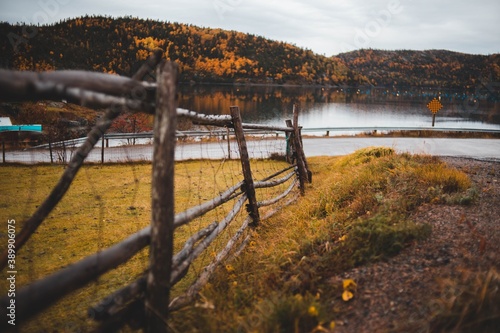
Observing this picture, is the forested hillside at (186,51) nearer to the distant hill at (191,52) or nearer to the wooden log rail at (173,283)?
the distant hill at (191,52)

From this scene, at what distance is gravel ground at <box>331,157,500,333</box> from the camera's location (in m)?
2.17

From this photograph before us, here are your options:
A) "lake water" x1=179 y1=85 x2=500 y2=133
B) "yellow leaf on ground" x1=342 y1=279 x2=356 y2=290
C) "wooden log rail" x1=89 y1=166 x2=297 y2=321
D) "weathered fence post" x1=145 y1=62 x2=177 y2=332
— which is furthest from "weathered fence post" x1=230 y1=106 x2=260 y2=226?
"lake water" x1=179 y1=85 x2=500 y2=133

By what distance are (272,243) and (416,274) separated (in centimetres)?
189

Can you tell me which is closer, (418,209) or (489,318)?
(489,318)

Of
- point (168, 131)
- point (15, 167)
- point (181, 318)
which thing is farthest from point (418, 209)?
point (15, 167)

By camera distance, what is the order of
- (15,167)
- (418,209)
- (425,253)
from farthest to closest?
(15,167)
(418,209)
(425,253)

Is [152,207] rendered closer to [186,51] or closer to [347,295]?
[347,295]

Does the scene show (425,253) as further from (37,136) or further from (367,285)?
(37,136)

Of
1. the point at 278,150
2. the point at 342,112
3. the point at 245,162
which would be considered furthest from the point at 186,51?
the point at 245,162

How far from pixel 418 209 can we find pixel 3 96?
4.44 m

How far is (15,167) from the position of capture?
11883 mm

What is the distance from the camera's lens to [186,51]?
152 meters

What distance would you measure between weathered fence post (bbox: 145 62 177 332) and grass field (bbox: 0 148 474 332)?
42 cm

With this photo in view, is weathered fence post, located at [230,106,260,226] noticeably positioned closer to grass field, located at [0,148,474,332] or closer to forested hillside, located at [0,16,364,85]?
grass field, located at [0,148,474,332]
